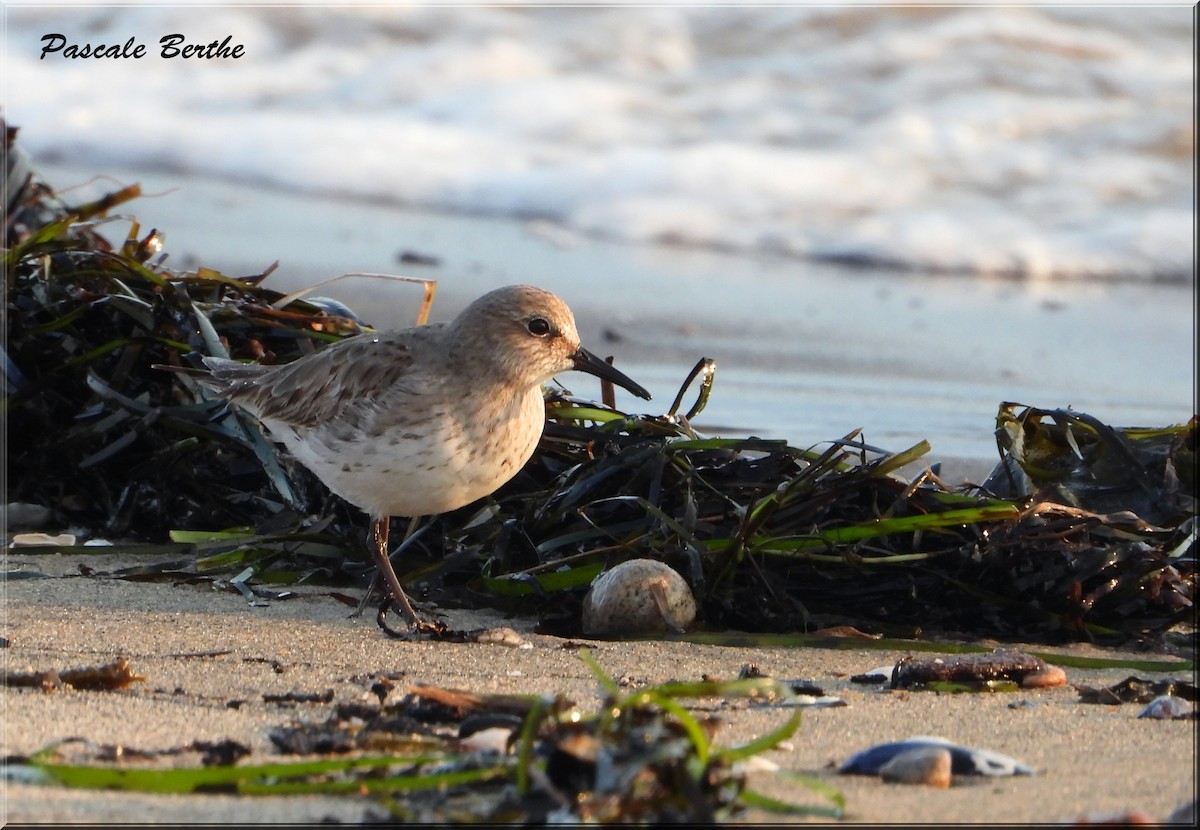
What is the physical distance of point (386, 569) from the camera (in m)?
3.35

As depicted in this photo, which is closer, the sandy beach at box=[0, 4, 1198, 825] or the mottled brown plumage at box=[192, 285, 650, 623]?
the sandy beach at box=[0, 4, 1198, 825]

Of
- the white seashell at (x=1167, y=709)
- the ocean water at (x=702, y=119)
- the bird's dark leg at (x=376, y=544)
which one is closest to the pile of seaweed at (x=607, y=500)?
the bird's dark leg at (x=376, y=544)

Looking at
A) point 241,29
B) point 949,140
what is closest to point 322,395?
point 949,140

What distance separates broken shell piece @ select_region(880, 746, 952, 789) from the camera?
81.9 inches

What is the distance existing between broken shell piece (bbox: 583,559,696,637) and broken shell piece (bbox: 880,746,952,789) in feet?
3.28

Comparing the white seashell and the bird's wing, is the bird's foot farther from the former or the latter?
the white seashell

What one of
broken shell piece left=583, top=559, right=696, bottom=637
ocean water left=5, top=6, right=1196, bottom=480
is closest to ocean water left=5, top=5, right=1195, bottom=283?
ocean water left=5, top=6, right=1196, bottom=480

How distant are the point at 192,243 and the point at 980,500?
5.14 metres

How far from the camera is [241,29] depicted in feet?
39.2

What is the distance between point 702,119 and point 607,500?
7430 millimetres

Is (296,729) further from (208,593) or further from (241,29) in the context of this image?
(241,29)
